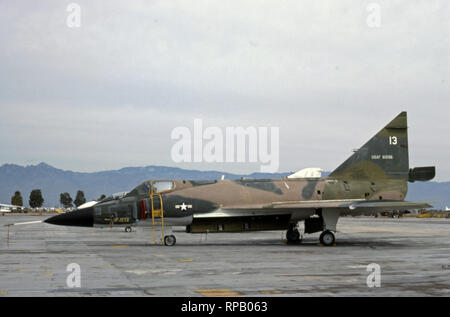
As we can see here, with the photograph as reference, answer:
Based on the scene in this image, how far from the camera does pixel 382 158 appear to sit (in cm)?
2533

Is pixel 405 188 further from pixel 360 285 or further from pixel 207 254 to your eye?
pixel 360 285

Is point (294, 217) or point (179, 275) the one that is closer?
point (179, 275)

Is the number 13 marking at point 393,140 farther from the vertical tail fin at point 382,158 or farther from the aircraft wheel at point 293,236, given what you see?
the aircraft wheel at point 293,236

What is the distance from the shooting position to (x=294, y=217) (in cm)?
2412

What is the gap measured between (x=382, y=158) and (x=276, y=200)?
5542 mm

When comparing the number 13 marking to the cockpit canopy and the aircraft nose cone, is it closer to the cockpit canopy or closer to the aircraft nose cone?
the cockpit canopy

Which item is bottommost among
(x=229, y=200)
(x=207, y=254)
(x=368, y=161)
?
(x=207, y=254)

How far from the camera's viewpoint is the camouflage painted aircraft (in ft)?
75.1

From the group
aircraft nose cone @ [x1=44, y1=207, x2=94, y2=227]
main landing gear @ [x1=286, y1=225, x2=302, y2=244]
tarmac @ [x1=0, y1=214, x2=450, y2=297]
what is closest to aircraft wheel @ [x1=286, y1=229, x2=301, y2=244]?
main landing gear @ [x1=286, y1=225, x2=302, y2=244]

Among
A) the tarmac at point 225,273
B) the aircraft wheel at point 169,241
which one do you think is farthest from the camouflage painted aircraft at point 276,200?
the tarmac at point 225,273

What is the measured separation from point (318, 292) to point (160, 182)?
14.1m
